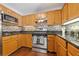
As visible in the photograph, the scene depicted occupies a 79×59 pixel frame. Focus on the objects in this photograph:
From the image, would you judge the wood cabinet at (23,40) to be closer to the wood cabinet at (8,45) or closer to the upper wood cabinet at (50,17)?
the wood cabinet at (8,45)

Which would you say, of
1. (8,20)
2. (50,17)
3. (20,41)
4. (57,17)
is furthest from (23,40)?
(57,17)

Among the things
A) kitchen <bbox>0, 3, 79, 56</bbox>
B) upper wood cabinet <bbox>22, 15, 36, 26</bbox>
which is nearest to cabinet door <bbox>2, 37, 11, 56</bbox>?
kitchen <bbox>0, 3, 79, 56</bbox>

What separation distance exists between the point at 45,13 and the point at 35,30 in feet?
1.84

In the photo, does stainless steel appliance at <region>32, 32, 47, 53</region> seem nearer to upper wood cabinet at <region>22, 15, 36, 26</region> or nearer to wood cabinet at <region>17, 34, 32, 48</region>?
wood cabinet at <region>17, 34, 32, 48</region>

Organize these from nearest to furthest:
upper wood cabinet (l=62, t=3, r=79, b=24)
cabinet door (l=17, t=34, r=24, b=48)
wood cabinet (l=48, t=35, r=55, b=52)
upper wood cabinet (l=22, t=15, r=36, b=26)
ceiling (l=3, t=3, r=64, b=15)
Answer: upper wood cabinet (l=62, t=3, r=79, b=24)
ceiling (l=3, t=3, r=64, b=15)
upper wood cabinet (l=22, t=15, r=36, b=26)
cabinet door (l=17, t=34, r=24, b=48)
wood cabinet (l=48, t=35, r=55, b=52)

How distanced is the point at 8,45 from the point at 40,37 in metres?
0.95

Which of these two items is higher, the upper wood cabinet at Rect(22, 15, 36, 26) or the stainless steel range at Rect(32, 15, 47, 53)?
the upper wood cabinet at Rect(22, 15, 36, 26)

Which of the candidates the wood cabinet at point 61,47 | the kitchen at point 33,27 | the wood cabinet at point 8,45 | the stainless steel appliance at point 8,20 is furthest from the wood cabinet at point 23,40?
the wood cabinet at point 61,47

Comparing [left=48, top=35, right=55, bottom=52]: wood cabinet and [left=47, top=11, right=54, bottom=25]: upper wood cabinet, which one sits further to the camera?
[left=48, top=35, right=55, bottom=52]: wood cabinet

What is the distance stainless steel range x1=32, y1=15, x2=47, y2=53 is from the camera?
3578mm

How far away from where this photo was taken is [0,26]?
9.52 ft

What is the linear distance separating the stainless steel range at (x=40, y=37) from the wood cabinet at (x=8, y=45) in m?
0.59

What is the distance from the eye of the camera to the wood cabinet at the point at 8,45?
2861mm

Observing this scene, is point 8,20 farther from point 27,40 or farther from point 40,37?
point 40,37
